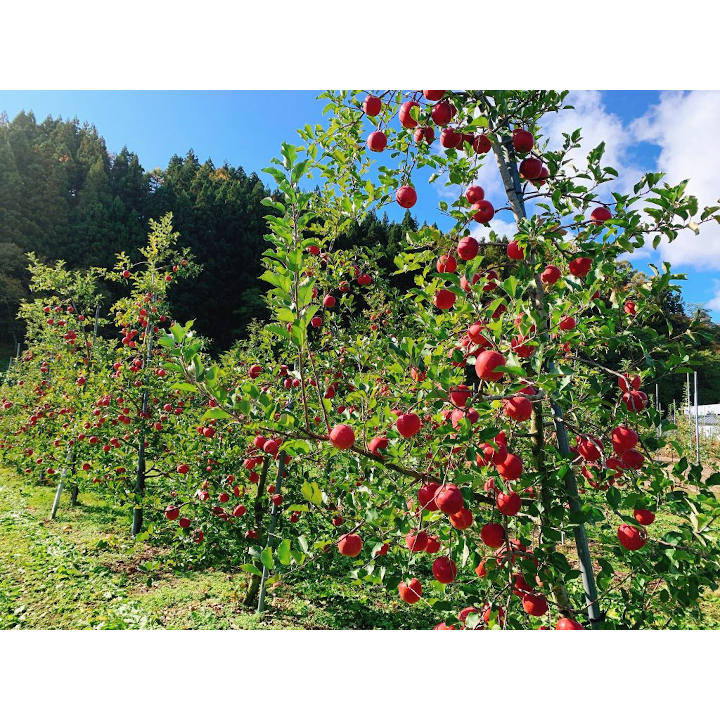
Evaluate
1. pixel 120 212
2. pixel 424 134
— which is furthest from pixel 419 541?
pixel 120 212

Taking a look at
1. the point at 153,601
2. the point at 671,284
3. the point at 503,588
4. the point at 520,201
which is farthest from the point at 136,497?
the point at 671,284

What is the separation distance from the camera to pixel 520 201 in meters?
1.19

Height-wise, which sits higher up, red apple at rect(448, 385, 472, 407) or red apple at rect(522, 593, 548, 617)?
red apple at rect(448, 385, 472, 407)

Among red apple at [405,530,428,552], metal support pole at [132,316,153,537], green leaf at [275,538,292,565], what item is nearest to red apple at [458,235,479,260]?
red apple at [405,530,428,552]

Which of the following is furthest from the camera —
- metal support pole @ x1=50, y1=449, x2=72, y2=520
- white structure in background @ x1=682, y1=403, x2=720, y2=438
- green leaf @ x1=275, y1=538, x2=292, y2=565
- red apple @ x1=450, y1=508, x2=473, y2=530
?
white structure in background @ x1=682, y1=403, x2=720, y2=438

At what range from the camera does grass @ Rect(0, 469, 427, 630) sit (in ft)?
8.66

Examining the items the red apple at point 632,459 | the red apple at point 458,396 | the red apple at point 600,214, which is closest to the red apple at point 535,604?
the red apple at point 632,459

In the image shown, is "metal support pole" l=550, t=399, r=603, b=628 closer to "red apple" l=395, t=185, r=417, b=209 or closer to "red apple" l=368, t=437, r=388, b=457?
"red apple" l=368, t=437, r=388, b=457

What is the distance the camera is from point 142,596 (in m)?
2.93

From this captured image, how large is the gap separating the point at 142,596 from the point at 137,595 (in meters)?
0.04

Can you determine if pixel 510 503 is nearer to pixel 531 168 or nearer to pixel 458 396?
pixel 458 396

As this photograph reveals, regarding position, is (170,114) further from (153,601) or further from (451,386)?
(153,601)

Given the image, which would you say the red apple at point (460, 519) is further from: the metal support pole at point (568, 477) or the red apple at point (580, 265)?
the red apple at point (580, 265)
